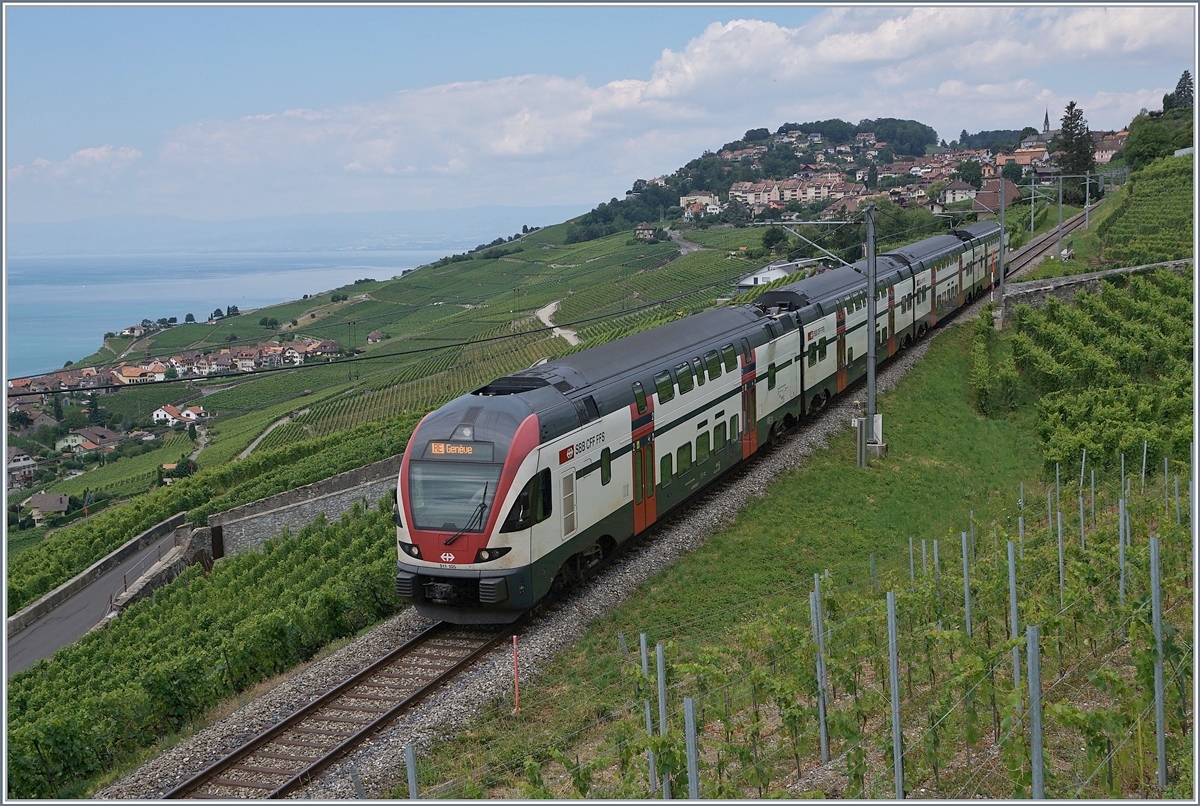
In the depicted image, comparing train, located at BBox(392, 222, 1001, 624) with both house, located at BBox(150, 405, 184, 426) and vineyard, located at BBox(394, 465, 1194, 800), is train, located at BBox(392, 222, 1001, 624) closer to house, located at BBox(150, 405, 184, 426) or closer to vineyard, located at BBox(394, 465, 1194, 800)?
vineyard, located at BBox(394, 465, 1194, 800)

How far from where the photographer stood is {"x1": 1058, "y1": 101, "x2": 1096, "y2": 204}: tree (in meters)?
102

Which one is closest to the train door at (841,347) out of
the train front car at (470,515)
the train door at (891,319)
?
the train door at (891,319)

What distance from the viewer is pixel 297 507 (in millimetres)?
38156

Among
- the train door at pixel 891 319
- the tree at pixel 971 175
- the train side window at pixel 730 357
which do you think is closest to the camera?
the train side window at pixel 730 357

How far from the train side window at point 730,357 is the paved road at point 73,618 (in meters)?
26.4

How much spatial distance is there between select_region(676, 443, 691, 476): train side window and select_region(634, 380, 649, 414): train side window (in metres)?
1.79

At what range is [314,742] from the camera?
13344mm

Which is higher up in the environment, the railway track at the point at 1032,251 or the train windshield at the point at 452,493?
the railway track at the point at 1032,251

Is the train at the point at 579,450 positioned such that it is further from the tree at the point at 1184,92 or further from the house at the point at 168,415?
the tree at the point at 1184,92

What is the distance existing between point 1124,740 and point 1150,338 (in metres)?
29.9

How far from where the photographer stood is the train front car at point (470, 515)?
1608cm

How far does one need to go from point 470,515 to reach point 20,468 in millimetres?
116579

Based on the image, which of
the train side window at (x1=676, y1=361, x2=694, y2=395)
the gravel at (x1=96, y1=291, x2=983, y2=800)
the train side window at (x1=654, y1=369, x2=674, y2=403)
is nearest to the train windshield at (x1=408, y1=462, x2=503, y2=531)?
the gravel at (x1=96, y1=291, x2=983, y2=800)

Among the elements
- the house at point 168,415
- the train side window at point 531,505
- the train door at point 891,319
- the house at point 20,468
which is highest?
the train door at point 891,319
